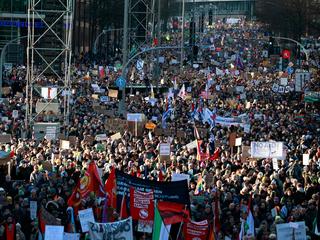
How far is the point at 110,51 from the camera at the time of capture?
334ft

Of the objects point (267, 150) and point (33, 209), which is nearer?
point (33, 209)

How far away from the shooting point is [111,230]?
626 inches

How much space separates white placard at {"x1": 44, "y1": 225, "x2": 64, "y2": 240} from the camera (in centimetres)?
1620

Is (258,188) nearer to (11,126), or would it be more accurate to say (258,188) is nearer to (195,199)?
(195,199)

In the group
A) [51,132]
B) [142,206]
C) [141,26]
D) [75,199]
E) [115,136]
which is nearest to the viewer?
[142,206]

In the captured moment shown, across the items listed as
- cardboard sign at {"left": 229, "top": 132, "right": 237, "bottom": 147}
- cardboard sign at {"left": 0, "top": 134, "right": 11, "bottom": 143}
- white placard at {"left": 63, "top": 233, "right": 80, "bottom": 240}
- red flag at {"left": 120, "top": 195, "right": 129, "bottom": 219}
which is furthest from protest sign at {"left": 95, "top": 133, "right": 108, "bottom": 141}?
white placard at {"left": 63, "top": 233, "right": 80, "bottom": 240}

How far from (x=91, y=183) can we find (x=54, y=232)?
3.79 metres

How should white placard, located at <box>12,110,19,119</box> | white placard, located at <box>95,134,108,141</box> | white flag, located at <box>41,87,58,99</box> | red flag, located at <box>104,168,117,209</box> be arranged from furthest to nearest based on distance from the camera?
white flag, located at <box>41,87,58,99</box>
white placard, located at <box>12,110,19,119</box>
white placard, located at <box>95,134,108,141</box>
red flag, located at <box>104,168,117,209</box>

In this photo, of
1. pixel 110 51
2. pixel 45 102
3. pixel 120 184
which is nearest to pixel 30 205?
pixel 120 184

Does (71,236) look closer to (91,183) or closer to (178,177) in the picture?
(91,183)

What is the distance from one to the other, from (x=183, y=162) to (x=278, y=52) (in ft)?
222

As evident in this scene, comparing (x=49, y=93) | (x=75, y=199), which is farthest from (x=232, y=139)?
(x=75, y=199)

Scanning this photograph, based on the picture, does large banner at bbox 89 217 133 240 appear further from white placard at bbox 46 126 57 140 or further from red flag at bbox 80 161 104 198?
white placard at bbox 46 126 57 140

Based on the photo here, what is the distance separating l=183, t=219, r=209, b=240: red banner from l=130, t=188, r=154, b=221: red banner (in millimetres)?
986
